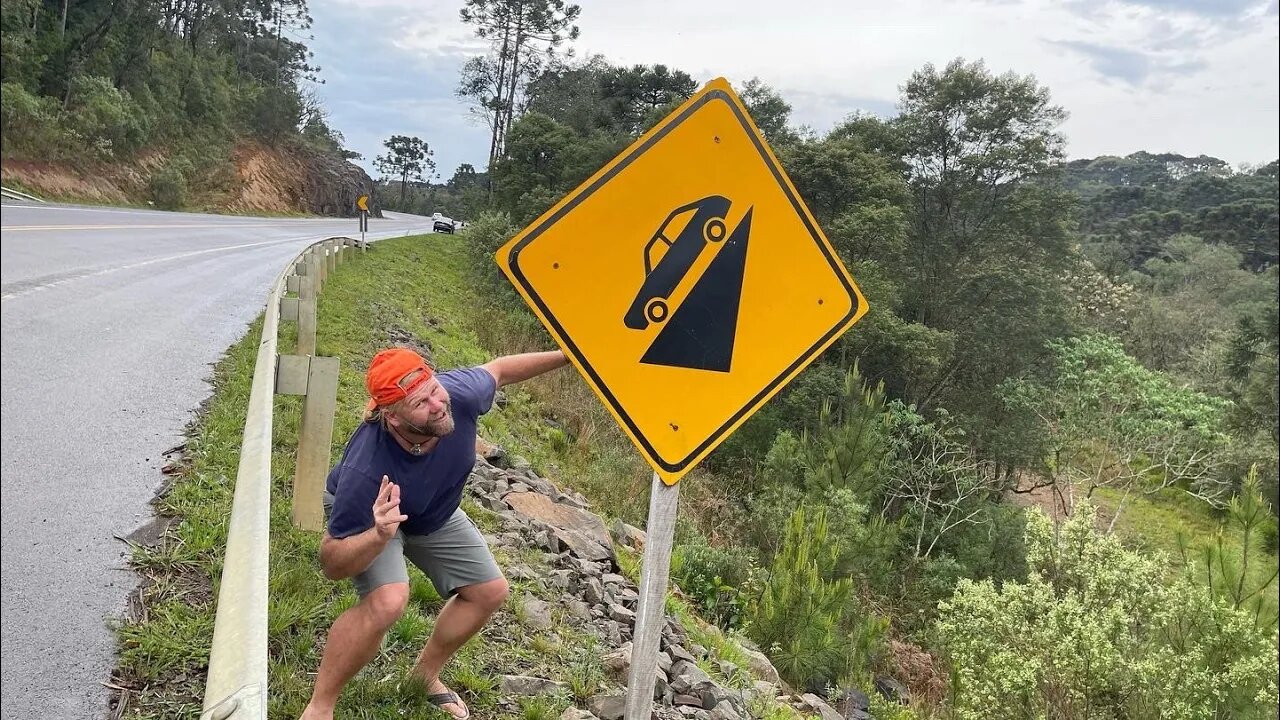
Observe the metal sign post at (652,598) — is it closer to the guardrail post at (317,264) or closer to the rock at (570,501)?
the rock at (570,501)

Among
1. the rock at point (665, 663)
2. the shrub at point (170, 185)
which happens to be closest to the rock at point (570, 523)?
the rock at point (665, 663)

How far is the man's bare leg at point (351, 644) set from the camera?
2.35m

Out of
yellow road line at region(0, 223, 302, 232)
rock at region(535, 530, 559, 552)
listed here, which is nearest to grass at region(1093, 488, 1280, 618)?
rock at region(535, 530, 559, 552)

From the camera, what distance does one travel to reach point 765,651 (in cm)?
703

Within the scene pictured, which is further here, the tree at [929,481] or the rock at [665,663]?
the tree at [929,481]

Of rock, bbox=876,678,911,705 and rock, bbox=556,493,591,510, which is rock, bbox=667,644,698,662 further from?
rock, bbox=876,678,911,705

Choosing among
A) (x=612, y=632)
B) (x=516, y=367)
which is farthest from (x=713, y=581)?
(x=516, y=367)

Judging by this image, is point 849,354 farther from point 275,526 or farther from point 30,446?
point 30,446

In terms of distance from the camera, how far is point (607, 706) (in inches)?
131

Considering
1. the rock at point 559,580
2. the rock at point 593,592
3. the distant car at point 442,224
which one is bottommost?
the rock at point 593,592

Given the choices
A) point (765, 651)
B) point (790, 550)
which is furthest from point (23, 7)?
point (790, 550)

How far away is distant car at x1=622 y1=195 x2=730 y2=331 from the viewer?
199 cm

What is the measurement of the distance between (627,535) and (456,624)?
4183mm

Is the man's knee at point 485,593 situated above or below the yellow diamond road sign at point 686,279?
below
